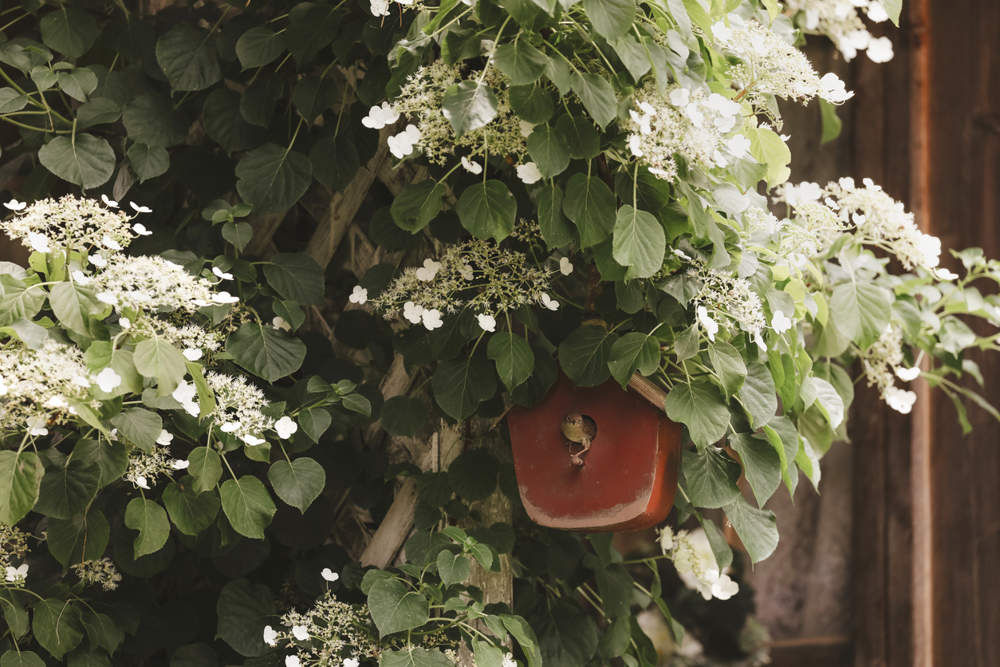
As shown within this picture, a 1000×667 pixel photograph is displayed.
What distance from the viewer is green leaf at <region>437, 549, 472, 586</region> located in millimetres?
1250

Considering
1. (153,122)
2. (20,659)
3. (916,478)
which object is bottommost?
(916,478)

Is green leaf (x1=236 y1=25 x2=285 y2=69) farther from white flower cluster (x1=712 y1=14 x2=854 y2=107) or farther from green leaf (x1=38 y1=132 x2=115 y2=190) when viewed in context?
white flower cluster (x1=712 y1=14 x2=854 y2=107)

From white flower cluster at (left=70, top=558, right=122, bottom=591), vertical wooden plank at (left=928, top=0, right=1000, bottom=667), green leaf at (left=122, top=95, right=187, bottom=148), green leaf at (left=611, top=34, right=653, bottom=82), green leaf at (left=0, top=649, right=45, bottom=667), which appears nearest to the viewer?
green leaf at (left=611, top=34, right=653, bottom=82)

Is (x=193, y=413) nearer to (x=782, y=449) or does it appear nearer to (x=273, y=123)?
(x=273, y=123)

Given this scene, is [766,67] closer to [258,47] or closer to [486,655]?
[258,47]

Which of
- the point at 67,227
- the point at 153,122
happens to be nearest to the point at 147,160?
the point at 153,122

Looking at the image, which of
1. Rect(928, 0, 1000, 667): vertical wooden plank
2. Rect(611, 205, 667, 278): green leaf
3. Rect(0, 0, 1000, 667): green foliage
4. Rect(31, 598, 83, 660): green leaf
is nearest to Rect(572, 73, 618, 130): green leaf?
Rect(0, 0, 1000, 667): green foliage

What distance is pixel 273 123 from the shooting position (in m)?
1.51

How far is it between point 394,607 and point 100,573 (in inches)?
16.2

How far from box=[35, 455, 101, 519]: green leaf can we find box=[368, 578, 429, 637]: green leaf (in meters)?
0.35

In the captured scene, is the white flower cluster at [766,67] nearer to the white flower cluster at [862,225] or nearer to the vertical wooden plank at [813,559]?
the white flower cluster at [862,225]

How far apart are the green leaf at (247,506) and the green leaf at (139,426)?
0.37 ft

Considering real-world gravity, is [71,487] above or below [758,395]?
below

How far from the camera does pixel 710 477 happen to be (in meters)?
1.29
